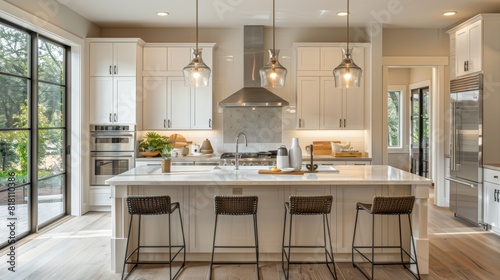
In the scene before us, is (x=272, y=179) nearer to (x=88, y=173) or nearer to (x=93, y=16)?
(x=88, y=173)

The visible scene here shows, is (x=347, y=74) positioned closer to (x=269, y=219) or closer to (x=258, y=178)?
(x=258, y=178)

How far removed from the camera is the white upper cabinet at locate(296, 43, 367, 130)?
21.2ft

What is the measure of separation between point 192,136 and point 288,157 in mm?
3035

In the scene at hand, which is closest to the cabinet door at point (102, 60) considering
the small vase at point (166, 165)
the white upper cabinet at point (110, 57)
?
the white upper cabinet at point (110, 57)

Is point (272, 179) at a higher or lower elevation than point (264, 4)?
lower

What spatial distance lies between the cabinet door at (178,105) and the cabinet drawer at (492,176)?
433 cm

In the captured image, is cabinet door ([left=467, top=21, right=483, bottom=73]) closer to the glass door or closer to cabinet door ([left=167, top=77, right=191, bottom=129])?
the glass door

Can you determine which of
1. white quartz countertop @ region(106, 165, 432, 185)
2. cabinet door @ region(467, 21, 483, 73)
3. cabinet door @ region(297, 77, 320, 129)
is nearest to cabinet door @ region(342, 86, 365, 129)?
cabinet door @ region(297, 77, 320, 129)

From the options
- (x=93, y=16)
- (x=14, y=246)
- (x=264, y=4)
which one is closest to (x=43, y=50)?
(x=93, y=16)

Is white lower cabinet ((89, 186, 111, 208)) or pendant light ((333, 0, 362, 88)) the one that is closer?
pendant light ((333, 0, 362, 88))

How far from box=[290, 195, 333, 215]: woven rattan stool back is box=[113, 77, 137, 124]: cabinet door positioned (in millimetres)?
3584

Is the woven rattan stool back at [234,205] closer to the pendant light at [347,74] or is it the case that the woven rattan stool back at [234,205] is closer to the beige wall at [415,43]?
the pendant light at [347,74]

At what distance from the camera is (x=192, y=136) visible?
22.5 ft

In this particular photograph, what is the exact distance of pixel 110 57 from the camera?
20.3 feet
